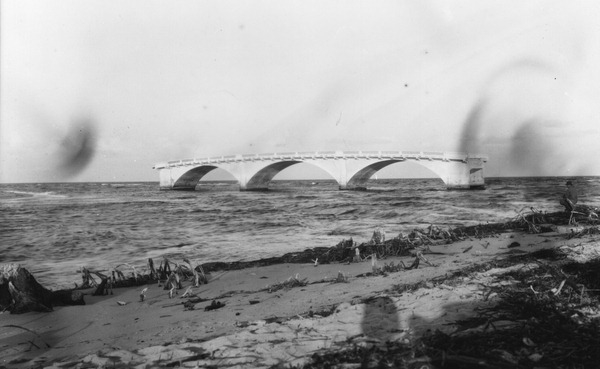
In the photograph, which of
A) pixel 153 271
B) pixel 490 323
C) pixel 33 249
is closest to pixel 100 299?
pixel 153 271

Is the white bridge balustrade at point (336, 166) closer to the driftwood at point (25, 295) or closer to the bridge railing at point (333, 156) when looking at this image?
the bridge railing at point (333, 156)

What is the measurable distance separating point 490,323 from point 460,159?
116ft

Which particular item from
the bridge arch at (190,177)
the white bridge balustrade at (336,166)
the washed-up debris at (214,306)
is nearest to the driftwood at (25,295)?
the washed-up debris at (214,306)

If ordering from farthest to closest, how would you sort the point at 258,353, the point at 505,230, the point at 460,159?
1. the point at 460,159
2. the point at 505,230
3. the point at 258,353

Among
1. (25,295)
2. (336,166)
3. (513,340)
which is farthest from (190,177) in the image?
(513,340)

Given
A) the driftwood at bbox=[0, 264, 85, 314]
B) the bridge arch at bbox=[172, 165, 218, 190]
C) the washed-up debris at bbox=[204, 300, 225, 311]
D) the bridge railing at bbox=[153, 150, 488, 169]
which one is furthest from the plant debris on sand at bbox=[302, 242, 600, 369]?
the bridge arch at bbox=[172, 165, 218, 190]

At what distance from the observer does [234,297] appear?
4430mm

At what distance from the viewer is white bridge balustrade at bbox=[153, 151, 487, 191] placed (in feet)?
117

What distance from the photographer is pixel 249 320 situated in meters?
3.36

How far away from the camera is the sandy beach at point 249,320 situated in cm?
257

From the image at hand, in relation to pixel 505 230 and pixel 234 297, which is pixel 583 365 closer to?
pixel 234 297

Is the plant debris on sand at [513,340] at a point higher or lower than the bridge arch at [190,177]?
lower

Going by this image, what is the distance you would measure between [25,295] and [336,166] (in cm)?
3744

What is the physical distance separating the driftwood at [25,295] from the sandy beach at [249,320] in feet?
0.42
